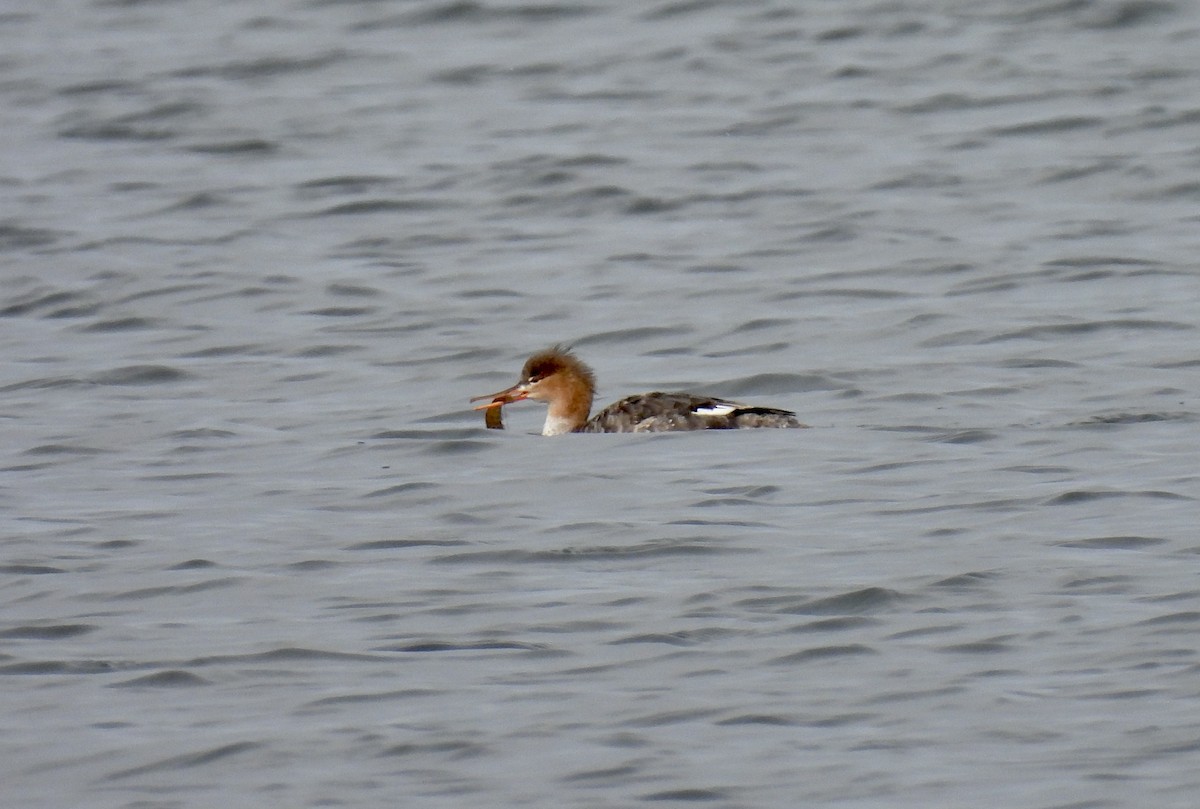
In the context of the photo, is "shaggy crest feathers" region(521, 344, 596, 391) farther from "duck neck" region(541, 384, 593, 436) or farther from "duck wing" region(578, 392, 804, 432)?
"duck wing" region(578, 392, 804, 432)

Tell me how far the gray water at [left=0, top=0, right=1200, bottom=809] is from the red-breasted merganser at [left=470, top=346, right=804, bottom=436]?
0.36 feet

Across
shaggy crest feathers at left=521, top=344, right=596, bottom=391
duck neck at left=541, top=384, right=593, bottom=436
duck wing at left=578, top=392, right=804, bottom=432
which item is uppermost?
shaggy crest feathers at left=521, top=344, right=596, bottom=391

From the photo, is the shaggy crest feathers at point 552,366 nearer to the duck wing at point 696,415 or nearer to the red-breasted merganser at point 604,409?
the red-breasted merganser at point 604,409

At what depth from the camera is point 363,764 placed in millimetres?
6184

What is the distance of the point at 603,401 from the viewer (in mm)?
11703

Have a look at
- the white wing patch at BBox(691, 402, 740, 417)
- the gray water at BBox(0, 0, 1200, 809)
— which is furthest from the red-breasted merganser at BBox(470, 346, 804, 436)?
the gray water at BBox(0, 0, 1200, 809)

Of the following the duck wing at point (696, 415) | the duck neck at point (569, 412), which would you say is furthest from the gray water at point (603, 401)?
the duck neck at point (569, 412)

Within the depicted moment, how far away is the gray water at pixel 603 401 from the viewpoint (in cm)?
637

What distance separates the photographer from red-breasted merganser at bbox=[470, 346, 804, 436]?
33.7ft

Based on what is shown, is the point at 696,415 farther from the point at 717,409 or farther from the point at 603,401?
the point at 603,401

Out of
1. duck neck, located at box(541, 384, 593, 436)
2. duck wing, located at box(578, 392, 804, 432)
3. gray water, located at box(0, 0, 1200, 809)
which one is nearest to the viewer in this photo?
gray water, located at box(0, 0, 1200, 809)

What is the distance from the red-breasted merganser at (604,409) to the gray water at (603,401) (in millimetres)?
111

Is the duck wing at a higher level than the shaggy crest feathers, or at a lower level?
lower

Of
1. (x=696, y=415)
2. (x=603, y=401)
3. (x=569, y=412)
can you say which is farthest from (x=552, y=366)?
(x=696, y=415)
